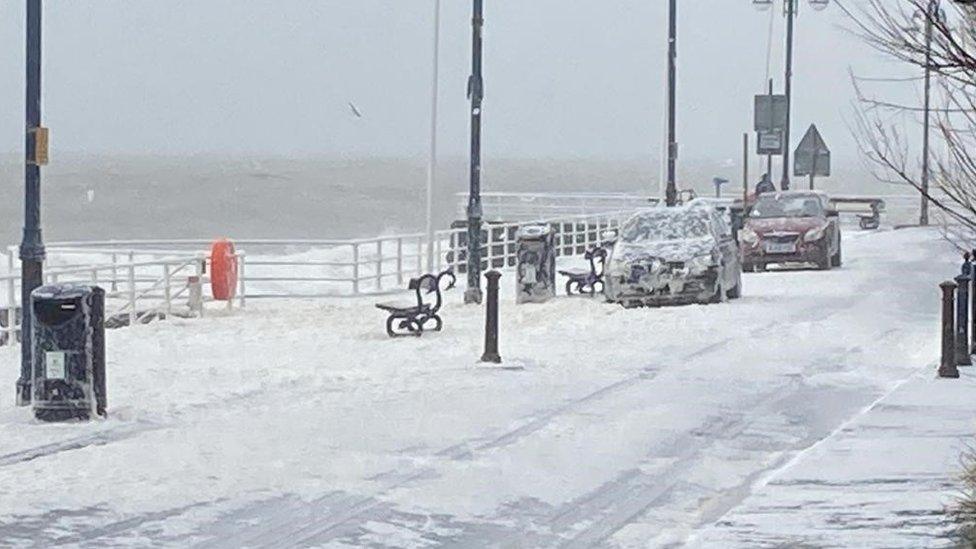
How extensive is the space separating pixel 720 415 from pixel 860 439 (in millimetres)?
2022

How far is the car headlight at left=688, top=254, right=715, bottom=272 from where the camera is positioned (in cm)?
2847

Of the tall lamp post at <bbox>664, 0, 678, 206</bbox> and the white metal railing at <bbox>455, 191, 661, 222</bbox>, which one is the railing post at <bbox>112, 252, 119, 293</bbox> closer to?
the tall lamp post at <bbox>664, 0, 678, 206</bbox>

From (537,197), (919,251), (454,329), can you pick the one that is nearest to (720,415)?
(454,329)

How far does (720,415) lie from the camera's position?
16203 mm

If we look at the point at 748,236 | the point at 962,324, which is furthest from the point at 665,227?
the point at 962,324

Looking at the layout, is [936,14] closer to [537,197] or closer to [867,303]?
[867,303]

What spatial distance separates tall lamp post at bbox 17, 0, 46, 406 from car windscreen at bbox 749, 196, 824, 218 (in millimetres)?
24782

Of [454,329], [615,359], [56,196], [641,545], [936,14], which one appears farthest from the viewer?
[56,196]

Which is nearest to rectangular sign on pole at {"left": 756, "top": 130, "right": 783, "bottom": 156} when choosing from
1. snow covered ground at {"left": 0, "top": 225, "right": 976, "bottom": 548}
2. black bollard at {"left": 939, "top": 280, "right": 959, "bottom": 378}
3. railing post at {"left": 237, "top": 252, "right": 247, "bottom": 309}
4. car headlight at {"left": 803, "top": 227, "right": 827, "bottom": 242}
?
car headlight at {"left": 803, "top": 227, "right": 827, "bottom": 242}

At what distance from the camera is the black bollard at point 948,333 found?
1744cm

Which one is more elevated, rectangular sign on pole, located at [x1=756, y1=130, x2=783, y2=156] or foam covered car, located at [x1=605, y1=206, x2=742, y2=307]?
rectangular sign on pole, located at [x1=756, y1=130, x2=783, y2=156]

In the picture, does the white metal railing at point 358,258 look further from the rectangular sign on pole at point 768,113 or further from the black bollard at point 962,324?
the black bollard at point 962,324

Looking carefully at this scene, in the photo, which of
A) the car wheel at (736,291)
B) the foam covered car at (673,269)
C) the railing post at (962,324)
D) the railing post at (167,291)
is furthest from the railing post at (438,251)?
the railing post at (962,324)

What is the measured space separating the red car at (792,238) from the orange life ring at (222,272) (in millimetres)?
11713
